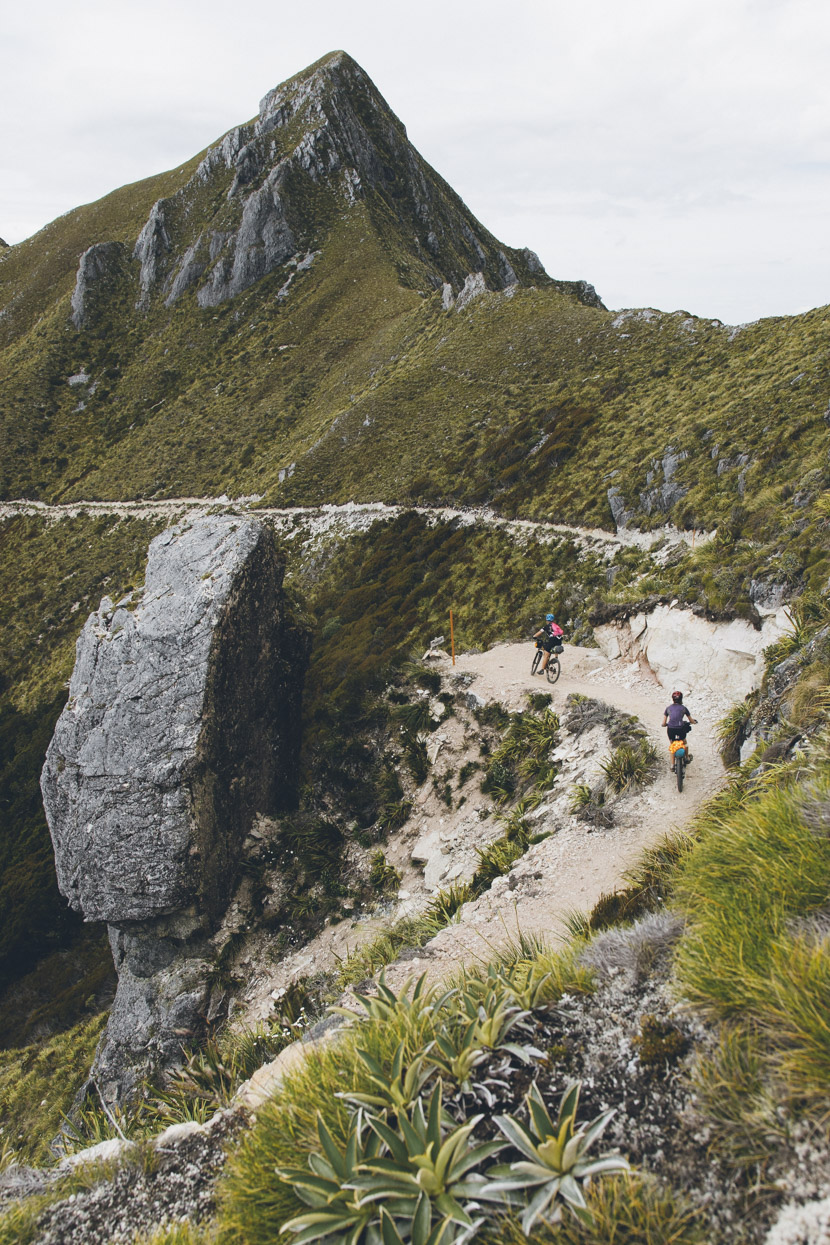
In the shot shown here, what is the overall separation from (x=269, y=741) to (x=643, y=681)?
16464 millimetres

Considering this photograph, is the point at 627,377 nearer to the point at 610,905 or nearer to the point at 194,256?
the point at 610,905

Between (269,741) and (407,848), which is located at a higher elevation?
(269,741)

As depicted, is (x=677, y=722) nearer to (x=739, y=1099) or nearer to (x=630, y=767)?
(x=630, y=767)

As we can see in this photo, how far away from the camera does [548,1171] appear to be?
3699mm

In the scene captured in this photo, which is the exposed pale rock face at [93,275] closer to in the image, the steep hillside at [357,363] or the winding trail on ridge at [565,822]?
the steep hillside at [357,363]

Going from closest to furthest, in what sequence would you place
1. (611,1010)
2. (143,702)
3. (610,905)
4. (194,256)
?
(611,1010), (610,905), (143,702), (194,256)

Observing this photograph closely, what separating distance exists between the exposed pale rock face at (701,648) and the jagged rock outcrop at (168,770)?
52.0 feet

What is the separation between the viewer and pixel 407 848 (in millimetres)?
19656

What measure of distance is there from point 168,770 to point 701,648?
19405 millimetres

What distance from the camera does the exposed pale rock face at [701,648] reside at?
51.9 ft

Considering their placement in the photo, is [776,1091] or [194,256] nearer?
[776,1091]

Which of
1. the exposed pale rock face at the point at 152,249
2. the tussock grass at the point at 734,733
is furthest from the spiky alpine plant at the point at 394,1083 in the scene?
the exposed pale rock face at the point at 152,249

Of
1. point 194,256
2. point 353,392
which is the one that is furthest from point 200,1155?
point 194,256

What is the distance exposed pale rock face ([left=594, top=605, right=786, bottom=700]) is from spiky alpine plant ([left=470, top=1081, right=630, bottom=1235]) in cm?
1367
